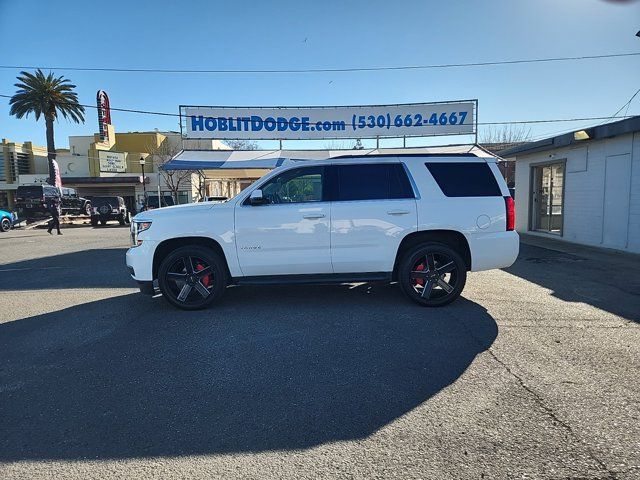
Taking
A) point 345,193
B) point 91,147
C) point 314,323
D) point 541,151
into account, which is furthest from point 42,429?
point 91,147

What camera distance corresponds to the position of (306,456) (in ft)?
8.96

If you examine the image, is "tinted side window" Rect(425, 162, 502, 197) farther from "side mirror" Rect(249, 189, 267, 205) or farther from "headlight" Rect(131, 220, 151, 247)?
"headlight" Rect(131, 220, 151, 247)

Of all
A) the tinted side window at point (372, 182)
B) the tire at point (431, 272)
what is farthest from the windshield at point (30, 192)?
the tire at point (431, 272)

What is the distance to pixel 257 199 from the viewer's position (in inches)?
225

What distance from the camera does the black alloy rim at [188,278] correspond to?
585 cm

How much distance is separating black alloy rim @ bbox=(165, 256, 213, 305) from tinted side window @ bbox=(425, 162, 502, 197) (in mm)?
A: 3509

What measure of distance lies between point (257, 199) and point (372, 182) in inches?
64.8

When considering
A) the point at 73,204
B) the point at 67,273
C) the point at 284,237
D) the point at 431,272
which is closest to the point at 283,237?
the point at 284,237

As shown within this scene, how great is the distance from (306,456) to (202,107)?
47.2 feet

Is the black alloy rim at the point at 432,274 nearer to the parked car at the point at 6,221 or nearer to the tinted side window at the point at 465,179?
the tinted side window at the point at 465,179

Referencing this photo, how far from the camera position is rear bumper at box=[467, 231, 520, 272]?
5871mm

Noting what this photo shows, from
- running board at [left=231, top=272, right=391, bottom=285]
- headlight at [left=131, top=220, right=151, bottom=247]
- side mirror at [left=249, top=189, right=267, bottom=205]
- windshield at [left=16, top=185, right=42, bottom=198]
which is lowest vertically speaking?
running board at [left=231, top=272, right=391, bottom=285]

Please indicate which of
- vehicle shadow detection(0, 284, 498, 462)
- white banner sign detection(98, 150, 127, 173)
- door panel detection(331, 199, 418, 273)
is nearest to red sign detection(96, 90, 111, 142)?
white banner sign detection(98, 150, 127, 173)

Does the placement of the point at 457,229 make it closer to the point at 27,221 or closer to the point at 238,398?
the point at 238,398
